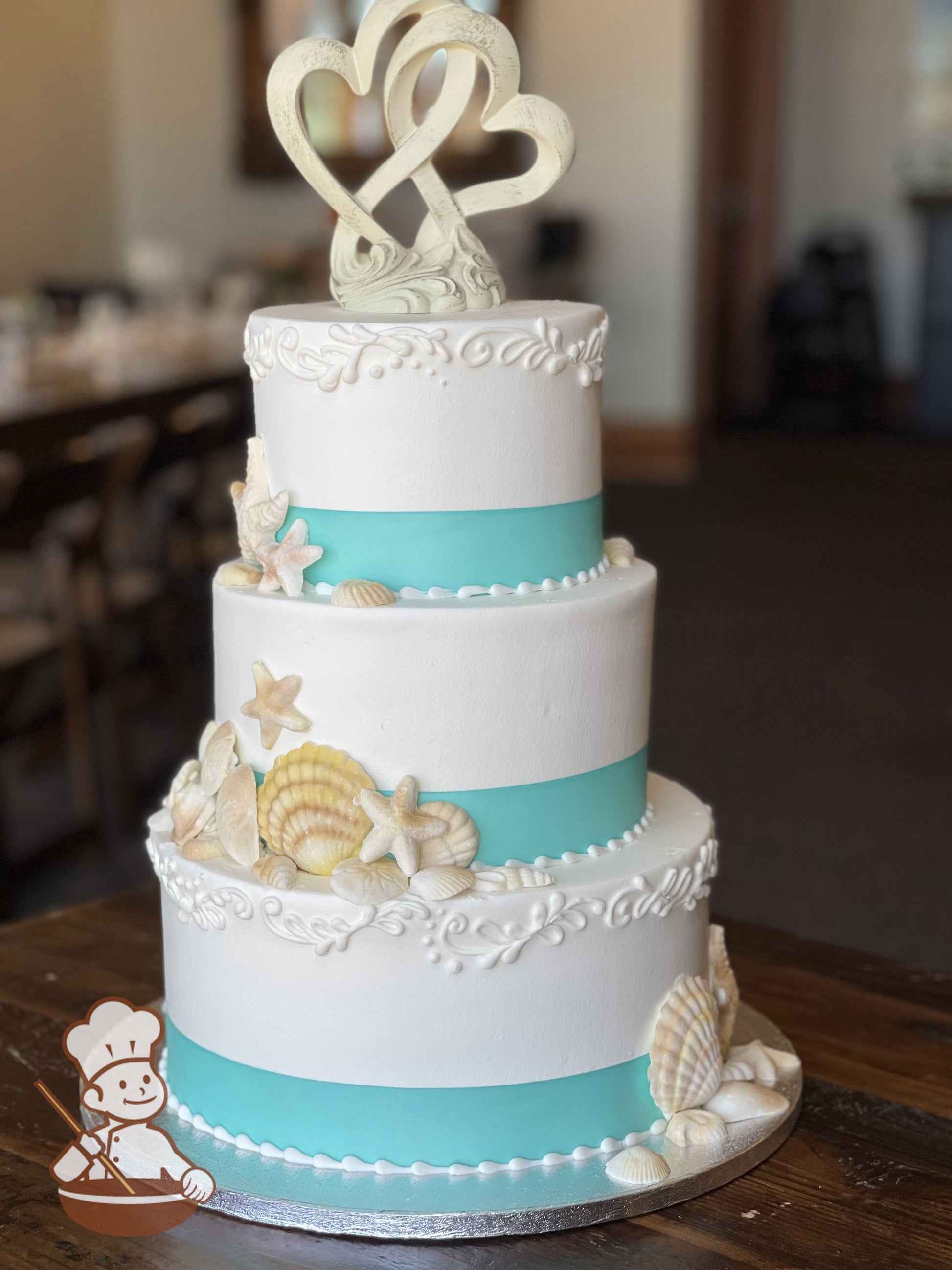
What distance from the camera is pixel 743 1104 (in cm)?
136

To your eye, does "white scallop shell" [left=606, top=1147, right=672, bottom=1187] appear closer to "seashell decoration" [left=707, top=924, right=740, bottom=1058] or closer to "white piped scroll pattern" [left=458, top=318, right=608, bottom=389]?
"seashell decoration" [left=707, top=924, right=740, bottom=1058]

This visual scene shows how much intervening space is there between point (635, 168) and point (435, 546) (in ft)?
22.2

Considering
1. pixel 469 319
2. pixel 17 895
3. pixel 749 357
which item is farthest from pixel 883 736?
pixel 749 357

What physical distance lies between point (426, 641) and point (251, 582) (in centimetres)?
21

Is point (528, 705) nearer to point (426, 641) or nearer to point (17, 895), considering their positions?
point (426, 641)

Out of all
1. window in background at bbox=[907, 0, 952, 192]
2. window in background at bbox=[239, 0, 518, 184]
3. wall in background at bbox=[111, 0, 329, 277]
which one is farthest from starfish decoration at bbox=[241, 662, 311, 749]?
window in background at bbox=[907, 0, 952, 192]

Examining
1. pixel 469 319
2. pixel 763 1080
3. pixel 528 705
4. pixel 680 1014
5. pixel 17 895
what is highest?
pixel 469 319

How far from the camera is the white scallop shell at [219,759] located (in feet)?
4.34

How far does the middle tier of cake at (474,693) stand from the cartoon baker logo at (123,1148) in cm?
26

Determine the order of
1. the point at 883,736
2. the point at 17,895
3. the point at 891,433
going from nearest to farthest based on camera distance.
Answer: the point at 17,895, the point at 883,736, the point at 891,433

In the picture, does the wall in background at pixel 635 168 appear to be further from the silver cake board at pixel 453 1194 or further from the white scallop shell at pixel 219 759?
the silver cake board at pixel 453 1194

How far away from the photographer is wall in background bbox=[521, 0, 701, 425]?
736 centimetres

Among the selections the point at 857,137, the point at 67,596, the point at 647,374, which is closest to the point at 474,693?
the point at 67,596

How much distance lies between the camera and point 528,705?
4.16ft
